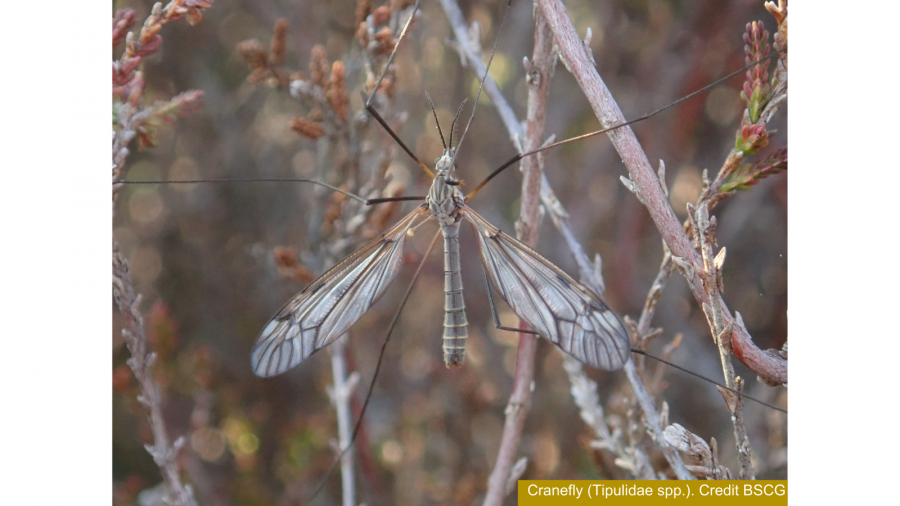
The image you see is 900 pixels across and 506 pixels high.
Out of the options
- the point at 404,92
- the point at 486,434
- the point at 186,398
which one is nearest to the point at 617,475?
the point at 486,434

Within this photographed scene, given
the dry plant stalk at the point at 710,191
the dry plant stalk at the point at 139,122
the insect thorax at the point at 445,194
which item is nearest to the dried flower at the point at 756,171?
the dry plant stalk at the point at 710,191

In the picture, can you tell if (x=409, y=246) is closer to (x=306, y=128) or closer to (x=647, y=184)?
(x=306, y=128)

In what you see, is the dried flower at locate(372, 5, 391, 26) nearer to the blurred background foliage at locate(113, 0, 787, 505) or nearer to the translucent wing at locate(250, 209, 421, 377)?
the blurred background foliage at locate(113, 0, 787, 505)

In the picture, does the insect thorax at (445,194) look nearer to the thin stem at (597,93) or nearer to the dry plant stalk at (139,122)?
the thin stem at (597,93)
